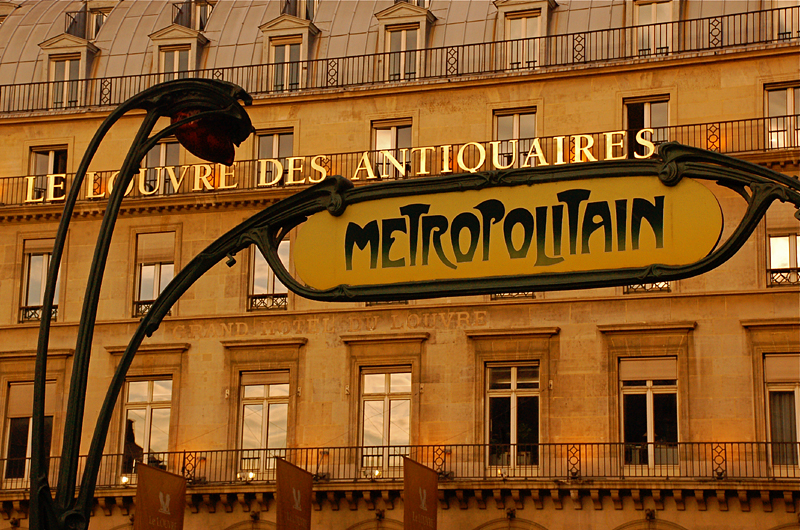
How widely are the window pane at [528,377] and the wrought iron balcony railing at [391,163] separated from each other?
6.00 m

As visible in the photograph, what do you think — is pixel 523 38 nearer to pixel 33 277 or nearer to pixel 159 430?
pixel 159 430

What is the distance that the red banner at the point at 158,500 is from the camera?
36.4 m

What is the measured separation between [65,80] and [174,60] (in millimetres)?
3853

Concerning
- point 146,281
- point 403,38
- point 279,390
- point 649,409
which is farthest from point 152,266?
point 649,409

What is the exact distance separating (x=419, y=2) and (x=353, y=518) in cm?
1695

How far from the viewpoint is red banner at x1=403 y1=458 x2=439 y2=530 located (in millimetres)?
37031

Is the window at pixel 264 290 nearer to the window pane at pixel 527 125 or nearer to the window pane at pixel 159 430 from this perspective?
the window pane at pixel 159 430

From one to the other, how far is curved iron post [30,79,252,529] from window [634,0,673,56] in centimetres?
3291

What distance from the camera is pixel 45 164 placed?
47156mm

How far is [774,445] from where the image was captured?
126 feet

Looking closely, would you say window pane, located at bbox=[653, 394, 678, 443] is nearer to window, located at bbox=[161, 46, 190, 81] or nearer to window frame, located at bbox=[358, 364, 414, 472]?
window frame, located at bbox=[358, 364, 414, 472]

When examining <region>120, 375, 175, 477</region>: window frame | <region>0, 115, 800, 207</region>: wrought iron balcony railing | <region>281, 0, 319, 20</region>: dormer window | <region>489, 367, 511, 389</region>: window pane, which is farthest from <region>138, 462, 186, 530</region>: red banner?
<region>281, 0, 319, 20</region>: dormer window

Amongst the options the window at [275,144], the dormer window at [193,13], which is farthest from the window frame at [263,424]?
the dormer window at [193,13]

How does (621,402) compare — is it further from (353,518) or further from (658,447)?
(353,518)
